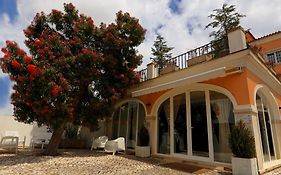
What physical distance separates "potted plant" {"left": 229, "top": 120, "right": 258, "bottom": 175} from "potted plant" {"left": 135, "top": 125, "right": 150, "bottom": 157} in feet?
20.5

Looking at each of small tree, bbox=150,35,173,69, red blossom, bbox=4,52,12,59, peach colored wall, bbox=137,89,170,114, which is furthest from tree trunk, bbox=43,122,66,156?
small tree, bbox=150,35,173,69

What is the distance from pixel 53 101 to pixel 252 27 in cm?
3310

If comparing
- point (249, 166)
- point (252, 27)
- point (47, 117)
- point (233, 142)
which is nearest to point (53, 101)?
point (47, 117)

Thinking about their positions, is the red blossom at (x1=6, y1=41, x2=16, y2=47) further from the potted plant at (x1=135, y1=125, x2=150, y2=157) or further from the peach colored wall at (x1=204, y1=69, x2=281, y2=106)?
the peach colored wall at (x1=204, y1=69, x2=281, y2=106)

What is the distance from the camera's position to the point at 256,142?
8.95m

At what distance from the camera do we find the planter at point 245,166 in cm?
804

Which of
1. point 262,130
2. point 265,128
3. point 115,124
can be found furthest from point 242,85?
point 115,124

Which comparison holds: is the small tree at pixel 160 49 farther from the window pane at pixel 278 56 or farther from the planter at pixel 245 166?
the planter at pixel 245 166

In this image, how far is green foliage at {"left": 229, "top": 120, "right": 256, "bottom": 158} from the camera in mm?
8320

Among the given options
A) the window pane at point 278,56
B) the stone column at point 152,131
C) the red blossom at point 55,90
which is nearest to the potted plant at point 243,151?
the stone column at point 152,131

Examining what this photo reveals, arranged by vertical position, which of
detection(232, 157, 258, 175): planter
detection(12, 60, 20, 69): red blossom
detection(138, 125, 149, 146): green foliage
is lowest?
detection(232, 157, 258, 175): planter

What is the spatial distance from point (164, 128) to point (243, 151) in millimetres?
6032

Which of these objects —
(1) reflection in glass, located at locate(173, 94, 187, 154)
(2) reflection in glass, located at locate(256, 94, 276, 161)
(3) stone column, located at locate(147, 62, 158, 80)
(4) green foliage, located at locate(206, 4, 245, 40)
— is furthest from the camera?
(4) green foliage, located at locate(206, 4, 245, 40)

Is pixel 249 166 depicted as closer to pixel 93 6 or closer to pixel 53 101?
pixel 53 101
